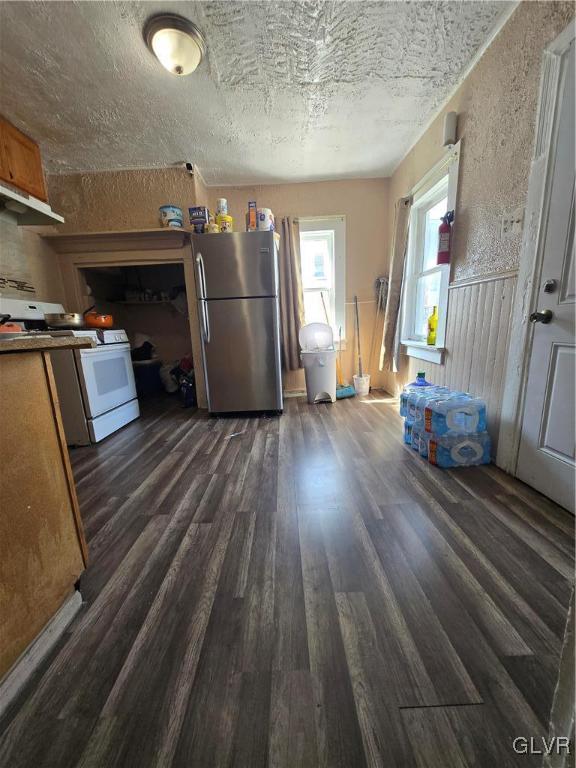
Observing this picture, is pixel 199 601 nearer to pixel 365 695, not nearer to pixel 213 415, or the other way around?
pixel 365 695

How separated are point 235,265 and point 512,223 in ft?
6.43

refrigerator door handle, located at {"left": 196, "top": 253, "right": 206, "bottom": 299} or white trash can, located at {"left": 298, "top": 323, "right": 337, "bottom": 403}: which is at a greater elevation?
refrigerator door handle, located at {"left": 196, "top": 253, "right": 206, "bottom": 299}

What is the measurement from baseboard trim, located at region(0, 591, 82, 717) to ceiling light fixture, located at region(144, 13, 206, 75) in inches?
97.2

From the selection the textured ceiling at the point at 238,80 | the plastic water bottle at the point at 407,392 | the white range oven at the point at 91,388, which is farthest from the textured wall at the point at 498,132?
the white range oven at the point at 91,388

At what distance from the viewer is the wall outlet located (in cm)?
142

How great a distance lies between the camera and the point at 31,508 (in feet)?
2.41

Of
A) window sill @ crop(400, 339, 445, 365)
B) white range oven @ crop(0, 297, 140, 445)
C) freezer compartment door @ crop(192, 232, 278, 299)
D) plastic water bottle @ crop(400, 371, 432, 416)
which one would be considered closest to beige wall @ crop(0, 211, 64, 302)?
white range oven @ crop(0, 297, 140, 445)

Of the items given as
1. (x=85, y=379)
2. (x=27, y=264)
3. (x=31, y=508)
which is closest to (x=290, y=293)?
(x=85, y=379)

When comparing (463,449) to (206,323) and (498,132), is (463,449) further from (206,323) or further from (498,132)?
(206,323)

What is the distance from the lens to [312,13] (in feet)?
4.37

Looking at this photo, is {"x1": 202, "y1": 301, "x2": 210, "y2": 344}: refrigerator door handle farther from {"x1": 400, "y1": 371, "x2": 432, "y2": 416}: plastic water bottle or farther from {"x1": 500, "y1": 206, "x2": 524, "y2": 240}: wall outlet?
{"x1": 500, "y1": 206, "x2": 524, "y2": 240}: wall outlet

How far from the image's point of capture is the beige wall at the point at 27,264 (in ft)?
7.23

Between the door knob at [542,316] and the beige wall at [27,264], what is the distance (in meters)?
3.53

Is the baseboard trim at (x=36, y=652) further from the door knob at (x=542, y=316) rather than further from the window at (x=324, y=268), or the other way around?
the window at (x=324, y=268)
